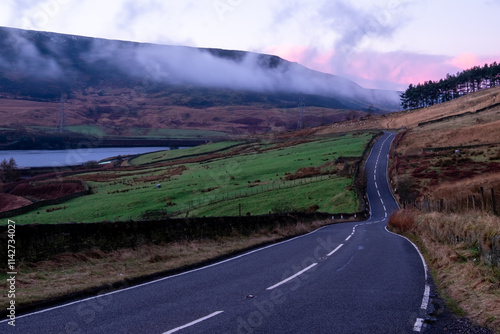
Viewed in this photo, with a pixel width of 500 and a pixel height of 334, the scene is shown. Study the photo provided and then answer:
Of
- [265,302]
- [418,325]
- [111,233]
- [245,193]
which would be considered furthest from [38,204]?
[418,325]

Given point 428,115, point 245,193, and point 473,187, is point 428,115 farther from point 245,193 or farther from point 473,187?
Result: point 473,187

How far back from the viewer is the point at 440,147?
8331 centimetres

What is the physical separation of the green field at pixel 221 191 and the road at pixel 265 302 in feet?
113

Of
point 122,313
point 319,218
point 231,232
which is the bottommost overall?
point 319,218


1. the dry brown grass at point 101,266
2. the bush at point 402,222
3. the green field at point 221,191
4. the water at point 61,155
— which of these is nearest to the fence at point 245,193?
the green field at point 221,191

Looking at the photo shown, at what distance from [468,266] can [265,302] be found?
5.87 m

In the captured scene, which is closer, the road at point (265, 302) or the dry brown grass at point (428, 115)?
the road at point (265, 302)

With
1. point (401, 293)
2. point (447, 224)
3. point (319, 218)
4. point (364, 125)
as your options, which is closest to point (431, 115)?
point (364, 125)

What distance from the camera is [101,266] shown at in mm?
13750

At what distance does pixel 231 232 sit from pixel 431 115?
139314 millimetres

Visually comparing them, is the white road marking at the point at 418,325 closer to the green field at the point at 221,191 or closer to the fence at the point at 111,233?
the fence at the point at 111,233

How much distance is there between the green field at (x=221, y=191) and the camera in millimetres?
52406

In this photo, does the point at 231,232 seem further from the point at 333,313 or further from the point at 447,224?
the point at 333,313

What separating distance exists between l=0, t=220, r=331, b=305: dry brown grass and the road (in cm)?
85
